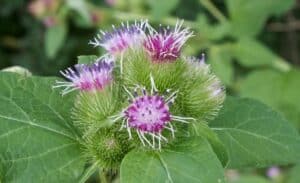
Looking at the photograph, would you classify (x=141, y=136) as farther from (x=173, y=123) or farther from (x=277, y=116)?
(x=277, y=116)

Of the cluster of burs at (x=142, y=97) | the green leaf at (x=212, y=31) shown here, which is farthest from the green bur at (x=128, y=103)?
the green leaf at (x=212, y=31)

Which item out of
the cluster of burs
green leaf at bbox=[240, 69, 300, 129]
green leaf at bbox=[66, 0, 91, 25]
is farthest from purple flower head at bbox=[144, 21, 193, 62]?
green leaf at bbox=[66, 0, 91, 25]

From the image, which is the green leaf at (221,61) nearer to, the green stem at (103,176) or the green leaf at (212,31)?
the green leaf at (212,31)

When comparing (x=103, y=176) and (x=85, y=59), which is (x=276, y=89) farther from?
(x=103, y=176)

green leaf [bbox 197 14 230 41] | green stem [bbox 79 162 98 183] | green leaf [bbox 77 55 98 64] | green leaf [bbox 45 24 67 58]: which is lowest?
green leaf [bbox 45 24 67 58]

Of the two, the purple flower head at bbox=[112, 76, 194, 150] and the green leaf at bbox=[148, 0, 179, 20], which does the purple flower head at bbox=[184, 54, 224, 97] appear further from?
the green leaf at bbox=[148, 0, 179, 20]
